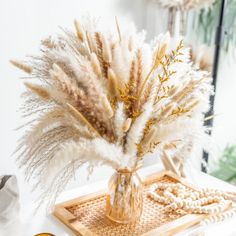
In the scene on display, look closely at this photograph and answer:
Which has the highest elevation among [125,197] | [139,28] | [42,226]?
[139,28]

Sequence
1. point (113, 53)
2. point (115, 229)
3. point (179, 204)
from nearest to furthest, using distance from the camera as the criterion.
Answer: point (113, 53) → point (115, 229) → point (179, 204)

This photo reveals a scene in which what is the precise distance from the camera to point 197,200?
123 cm

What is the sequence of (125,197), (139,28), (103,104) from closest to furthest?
(103,104), (125,197), (139,28)

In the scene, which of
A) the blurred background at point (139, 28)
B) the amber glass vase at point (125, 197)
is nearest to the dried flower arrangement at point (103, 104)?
the amber glass vase at point (125, 197)

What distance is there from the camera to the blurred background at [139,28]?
1.77 metres

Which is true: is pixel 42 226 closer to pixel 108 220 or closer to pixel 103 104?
pixel 108 220

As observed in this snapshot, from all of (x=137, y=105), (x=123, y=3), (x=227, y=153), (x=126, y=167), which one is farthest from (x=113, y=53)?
(x=227, y=153)

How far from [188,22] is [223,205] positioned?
4.33 feet

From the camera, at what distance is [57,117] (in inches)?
38.7

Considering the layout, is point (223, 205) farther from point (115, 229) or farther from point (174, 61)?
point (174, 61)

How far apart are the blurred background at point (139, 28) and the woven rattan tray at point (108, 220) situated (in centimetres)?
69

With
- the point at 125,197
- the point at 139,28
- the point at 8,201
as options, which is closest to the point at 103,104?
the point at 125,197

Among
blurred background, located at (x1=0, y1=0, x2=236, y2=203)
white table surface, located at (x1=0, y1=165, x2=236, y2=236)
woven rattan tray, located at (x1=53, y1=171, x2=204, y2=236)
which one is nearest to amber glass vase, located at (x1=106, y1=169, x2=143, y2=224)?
woven rattan tray, located at (x1=53, y1=171, x2=204, y2=236)

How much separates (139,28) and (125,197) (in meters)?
1.41
